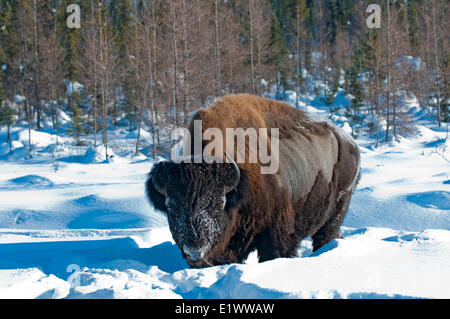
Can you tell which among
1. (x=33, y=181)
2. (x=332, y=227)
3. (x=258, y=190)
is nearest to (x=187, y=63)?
(x=33, y=181)

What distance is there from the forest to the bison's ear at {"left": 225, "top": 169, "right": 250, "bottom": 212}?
1317 cm

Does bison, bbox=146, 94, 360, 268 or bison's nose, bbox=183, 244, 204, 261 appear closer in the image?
bison's nose, bbox=183, 244, 204, 261

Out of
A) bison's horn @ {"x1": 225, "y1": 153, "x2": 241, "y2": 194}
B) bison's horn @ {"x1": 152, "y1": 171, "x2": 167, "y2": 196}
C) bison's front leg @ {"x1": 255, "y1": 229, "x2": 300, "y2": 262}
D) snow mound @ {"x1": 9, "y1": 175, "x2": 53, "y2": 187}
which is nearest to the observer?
bison's horn @ {"x1": 225, "y1": 153, "x2": 241, "y2": 194}

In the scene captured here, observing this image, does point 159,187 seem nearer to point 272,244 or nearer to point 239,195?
point 239,195

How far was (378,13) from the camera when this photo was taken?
2098cm

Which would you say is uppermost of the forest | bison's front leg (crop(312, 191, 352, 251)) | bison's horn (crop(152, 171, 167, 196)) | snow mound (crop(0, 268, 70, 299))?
the forest

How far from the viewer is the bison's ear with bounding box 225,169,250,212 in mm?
3922

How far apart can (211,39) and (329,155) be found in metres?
24.8

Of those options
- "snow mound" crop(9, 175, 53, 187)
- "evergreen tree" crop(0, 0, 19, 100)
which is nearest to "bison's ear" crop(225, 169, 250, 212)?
"snow mound" crop(9, 175, 53, 187)

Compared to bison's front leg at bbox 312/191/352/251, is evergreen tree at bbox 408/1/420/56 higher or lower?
higher

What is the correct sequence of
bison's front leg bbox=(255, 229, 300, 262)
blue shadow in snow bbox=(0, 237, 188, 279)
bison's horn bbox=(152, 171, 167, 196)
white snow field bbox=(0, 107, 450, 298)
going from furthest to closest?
blue shadow in snow bbox=(0, 237, 188, 279) → bison's front leg bbox=(255, 229, 300, 262) → bison's horn bbox=(152, 171, 167, 196) → white snow field bbox=(0, 107, 450, 298)

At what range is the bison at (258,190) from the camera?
146 inches

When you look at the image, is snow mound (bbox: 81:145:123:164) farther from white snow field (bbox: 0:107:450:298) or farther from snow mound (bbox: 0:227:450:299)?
snow mound (bbox: 0:227:450:299)
